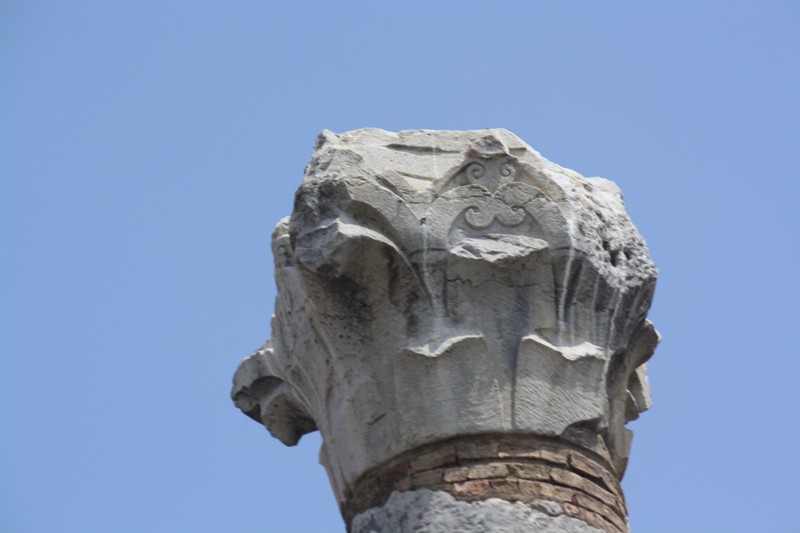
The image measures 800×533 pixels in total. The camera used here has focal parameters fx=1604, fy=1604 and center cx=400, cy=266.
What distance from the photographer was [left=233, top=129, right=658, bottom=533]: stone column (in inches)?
239

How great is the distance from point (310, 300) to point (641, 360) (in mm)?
1473

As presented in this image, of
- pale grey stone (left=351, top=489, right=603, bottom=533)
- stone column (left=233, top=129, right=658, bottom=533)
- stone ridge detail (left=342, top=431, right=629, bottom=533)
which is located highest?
stone column (left=233, top=129, right=658, bottom=533)

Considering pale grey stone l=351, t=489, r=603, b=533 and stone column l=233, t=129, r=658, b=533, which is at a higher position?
stone column l=233, t=129, r=658, b=533

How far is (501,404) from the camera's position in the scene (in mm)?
6145

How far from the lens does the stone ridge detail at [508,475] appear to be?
5996mm

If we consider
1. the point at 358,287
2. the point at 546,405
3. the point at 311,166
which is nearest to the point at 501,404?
the point at 546,405

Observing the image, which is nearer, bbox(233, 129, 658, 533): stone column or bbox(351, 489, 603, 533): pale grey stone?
bbox(351, 489, 603, 533): pale grey stone

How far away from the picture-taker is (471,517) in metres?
5.88

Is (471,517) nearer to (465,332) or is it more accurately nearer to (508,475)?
(508,475)

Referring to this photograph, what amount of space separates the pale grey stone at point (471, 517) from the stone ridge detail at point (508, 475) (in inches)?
1.3

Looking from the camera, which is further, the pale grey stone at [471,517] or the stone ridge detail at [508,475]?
the stone ridge detail at [508,475]

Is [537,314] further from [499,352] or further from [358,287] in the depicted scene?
[358,287]

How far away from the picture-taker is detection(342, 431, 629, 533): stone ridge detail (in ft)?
19.7

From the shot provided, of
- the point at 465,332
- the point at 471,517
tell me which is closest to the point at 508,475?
the point at 471,517
